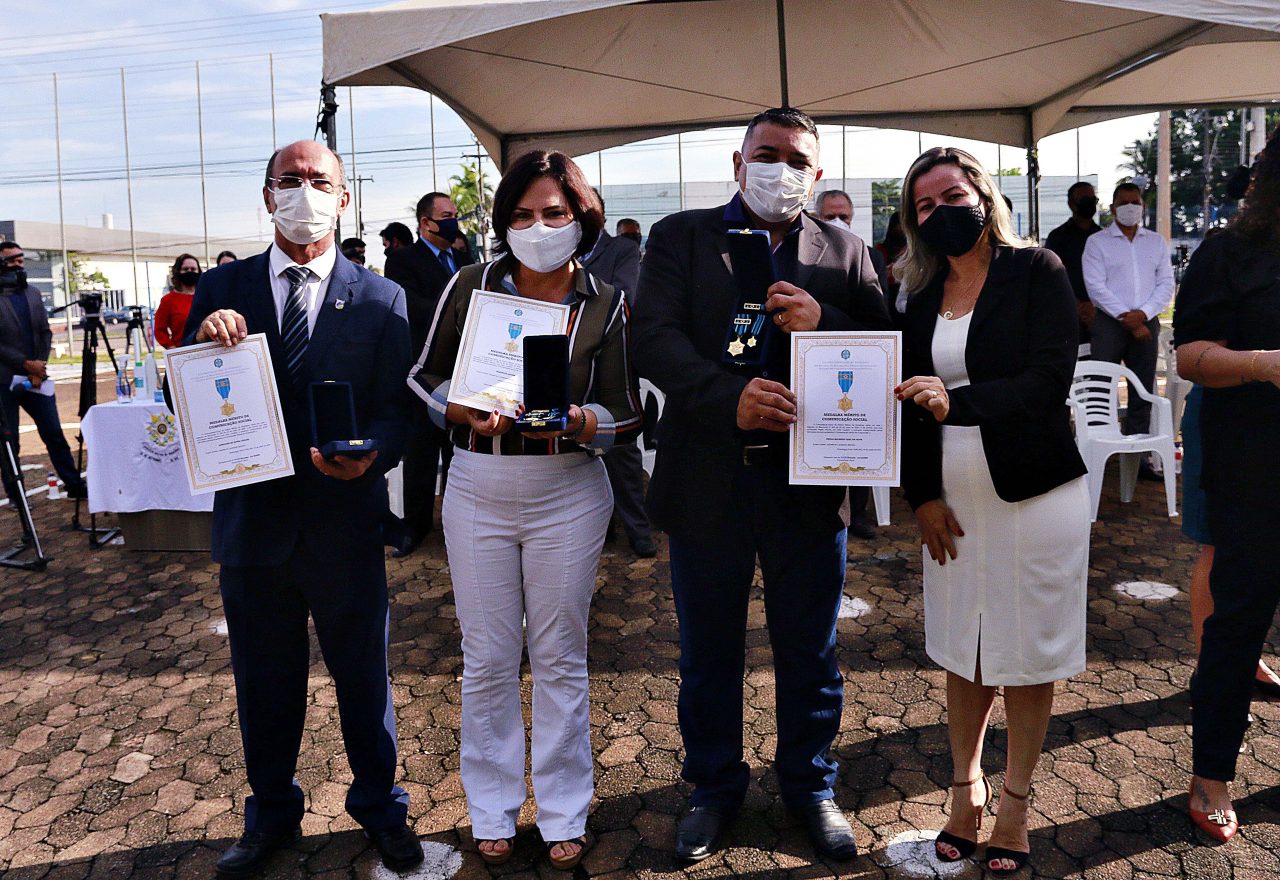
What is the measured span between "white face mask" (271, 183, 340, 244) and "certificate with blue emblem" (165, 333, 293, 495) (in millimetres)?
323

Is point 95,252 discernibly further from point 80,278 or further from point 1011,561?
point 1011,561

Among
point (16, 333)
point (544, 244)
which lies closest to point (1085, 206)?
point (544, 244)

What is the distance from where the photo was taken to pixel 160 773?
3.44 metres

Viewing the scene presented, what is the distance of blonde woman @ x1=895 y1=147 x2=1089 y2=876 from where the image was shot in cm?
247

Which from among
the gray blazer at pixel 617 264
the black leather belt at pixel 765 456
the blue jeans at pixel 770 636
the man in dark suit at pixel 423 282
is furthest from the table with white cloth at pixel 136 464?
the black leather belt at pixel 765 456

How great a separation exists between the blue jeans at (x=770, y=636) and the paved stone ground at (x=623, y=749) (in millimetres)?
218

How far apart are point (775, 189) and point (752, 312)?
353mm

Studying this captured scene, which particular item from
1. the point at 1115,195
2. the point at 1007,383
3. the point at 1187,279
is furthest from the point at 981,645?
the point at 1115,195

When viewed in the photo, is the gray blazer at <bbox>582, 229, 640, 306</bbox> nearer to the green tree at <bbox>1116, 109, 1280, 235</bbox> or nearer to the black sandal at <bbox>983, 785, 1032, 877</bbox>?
the black sandal at <bbox>983, 785, 1032, 877</bbox>

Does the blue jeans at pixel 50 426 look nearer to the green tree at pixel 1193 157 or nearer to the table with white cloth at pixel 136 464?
the table with white cloth at pixel 136 464

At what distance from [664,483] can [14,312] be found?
6977 millimetres

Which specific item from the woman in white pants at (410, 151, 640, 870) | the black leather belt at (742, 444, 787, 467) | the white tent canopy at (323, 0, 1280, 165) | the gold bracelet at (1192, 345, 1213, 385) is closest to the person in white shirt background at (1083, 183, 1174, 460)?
the white tent canopy at (323, 0, 1280, 165)

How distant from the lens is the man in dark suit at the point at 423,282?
5.65 metres

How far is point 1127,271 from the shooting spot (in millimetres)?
7543
